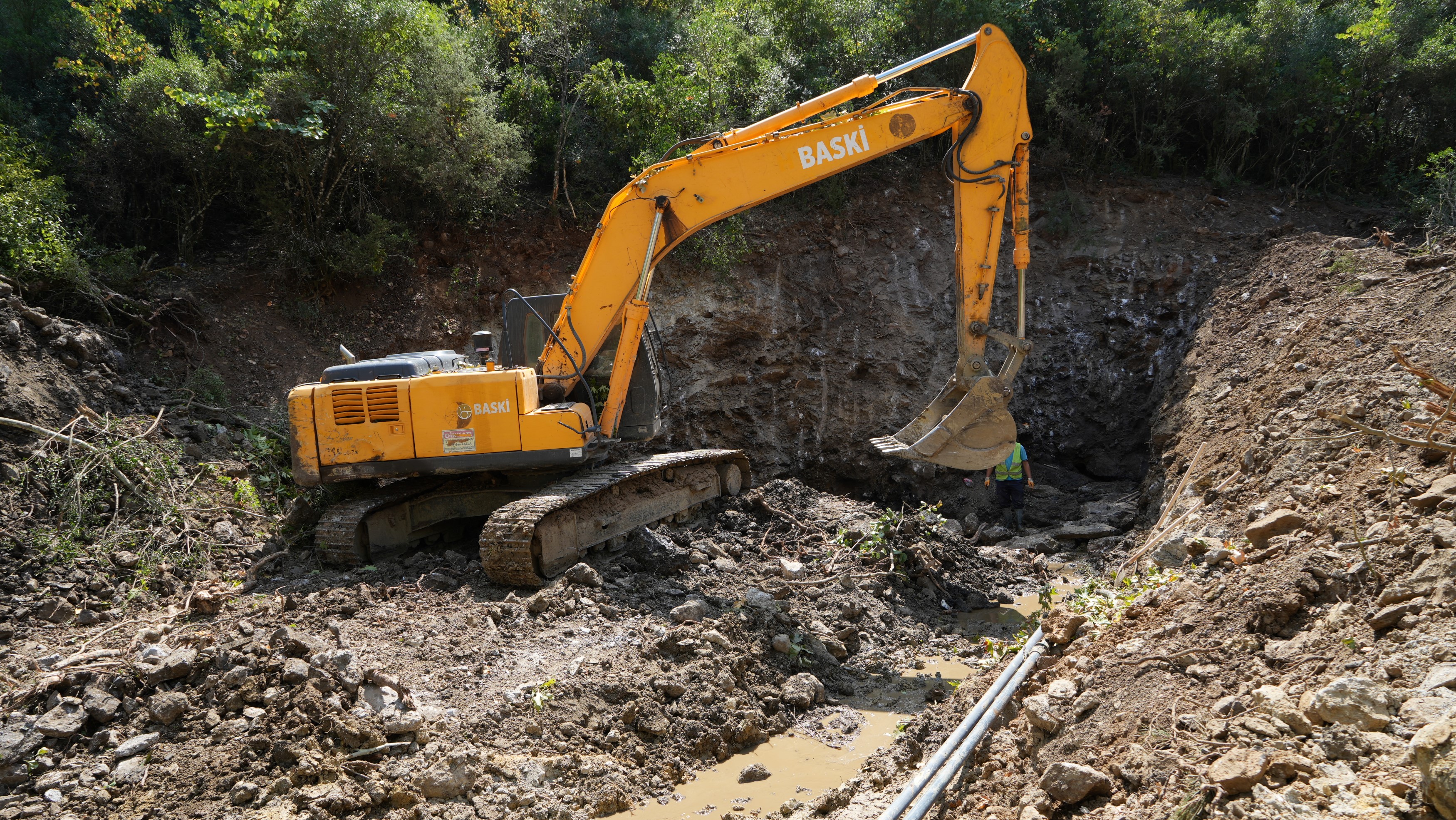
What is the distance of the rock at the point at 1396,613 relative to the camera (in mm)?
3270

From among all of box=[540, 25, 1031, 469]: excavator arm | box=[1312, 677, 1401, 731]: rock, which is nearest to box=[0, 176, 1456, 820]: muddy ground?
box=[1312, 677, 1401, 731]: rock

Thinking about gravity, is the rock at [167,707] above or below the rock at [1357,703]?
below

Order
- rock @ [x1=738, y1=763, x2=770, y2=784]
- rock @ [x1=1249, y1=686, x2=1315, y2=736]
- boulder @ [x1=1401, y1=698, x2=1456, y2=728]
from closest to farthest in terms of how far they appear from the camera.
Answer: boulder @ [x1=1401, y1=698, x2=1456, y2=728], rock @ [x1=1249, y1=686, x2=1315, y2=736], rock @ [x1=738, y1=763, x2=770, y2=784]

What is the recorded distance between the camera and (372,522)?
23.7 feet

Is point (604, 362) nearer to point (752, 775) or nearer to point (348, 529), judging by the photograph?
point (348, 529)

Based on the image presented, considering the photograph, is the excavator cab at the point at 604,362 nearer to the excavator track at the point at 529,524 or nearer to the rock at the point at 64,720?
the excavator track at the point at 529,524

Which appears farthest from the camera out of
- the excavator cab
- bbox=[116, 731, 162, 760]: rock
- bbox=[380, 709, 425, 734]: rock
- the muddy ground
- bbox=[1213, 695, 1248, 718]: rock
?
the excavator cab

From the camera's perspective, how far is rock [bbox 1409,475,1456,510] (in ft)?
13.1

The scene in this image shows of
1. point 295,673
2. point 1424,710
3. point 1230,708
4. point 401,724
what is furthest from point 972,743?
point 295,673

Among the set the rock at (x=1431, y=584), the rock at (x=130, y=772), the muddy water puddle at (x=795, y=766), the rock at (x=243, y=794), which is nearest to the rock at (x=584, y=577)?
the muddy water puddle at (x=795, y=766)

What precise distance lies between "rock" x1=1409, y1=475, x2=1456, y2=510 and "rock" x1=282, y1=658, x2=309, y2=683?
565 cm

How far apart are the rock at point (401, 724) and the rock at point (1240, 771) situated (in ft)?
11.7

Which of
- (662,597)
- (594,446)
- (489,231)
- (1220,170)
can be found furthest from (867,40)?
(662,597)

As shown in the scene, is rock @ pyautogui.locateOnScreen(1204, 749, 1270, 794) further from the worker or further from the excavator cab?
the worker
